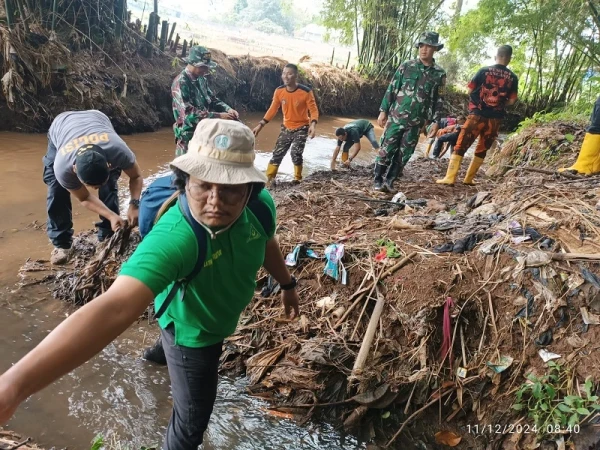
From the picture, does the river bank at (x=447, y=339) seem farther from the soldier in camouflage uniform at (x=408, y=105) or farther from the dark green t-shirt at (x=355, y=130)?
the dark green t-shirt at (x=355, y=130)

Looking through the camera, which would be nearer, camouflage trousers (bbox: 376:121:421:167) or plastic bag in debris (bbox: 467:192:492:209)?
plastic bag in debris (bbox: 467:192:492:209)

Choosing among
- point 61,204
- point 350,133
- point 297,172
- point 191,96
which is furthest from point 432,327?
point 350,133

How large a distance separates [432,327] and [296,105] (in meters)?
4.72

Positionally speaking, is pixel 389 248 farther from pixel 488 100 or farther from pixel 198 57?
pixel 488 100

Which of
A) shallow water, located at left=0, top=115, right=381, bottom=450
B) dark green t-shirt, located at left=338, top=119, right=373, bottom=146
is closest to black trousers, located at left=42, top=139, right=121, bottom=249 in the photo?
shallow water, located at left=0, top=115, right=381, bottom=450

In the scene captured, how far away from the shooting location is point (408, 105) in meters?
5.58

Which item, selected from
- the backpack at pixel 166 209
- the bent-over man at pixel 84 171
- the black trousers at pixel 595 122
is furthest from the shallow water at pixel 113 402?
the black trousers at pixel 595 122

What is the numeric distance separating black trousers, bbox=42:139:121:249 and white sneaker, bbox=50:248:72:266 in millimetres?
47

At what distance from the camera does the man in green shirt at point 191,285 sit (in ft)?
3.62

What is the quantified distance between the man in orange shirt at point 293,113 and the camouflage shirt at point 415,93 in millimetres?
1470

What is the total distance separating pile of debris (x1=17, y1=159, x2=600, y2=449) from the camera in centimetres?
269

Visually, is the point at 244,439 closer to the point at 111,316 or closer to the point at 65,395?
the point at 65,395

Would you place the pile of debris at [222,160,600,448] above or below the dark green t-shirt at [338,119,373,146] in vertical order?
below

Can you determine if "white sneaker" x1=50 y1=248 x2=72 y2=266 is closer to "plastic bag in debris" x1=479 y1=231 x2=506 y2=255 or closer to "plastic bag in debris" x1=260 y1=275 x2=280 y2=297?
"plastic bag in debris" x1=260 y1=275 x2=280 y2=297
